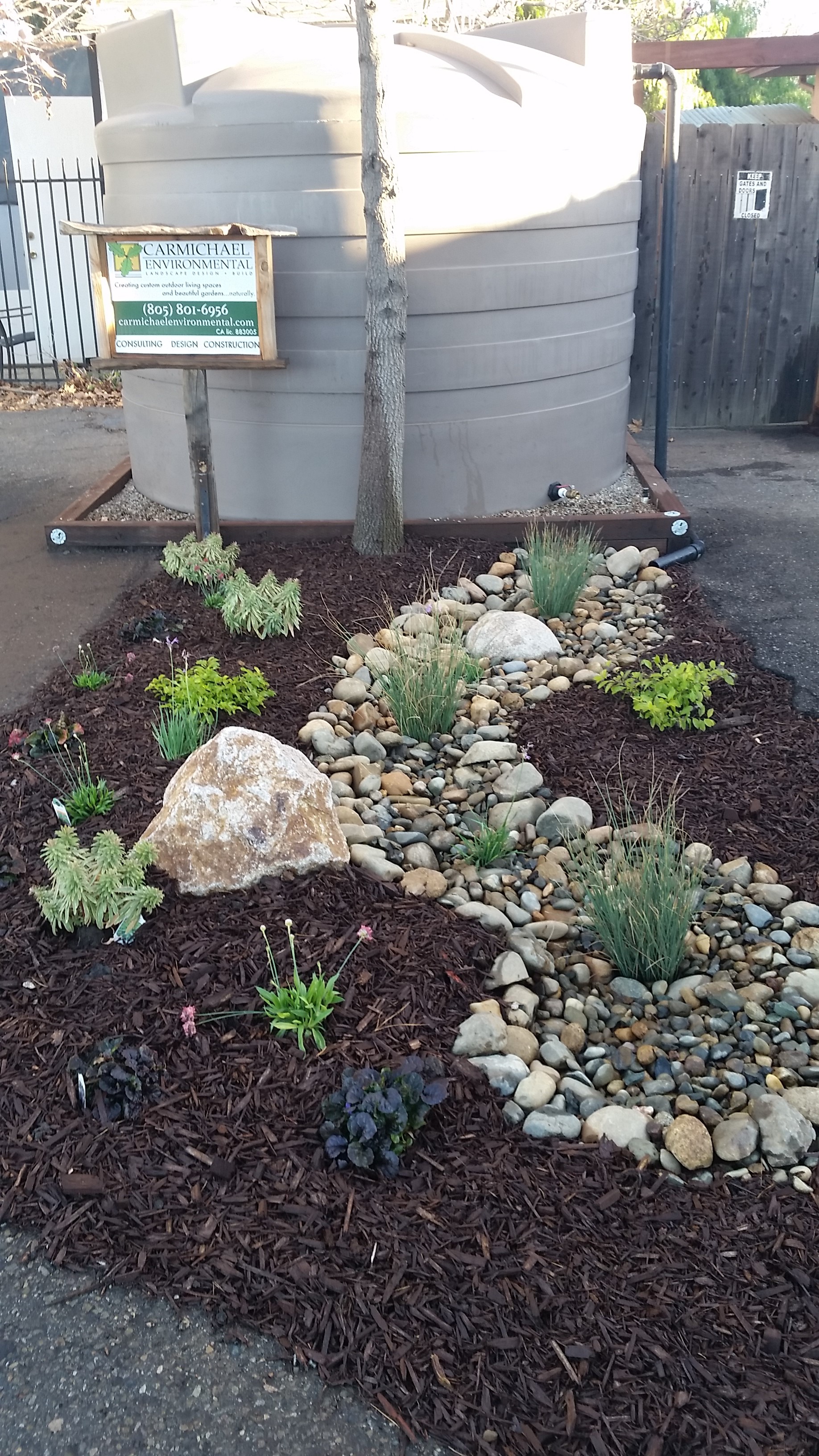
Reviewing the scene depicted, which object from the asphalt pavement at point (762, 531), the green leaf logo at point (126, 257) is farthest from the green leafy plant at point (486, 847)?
the green leaf logo at point (126, 257)

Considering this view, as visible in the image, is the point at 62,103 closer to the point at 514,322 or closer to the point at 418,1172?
the point at 514,322

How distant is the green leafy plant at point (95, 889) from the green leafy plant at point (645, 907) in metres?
1.19

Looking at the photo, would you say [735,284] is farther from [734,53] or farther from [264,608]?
[264,608]

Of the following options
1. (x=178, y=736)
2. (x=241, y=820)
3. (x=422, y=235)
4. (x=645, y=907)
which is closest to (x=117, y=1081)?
(x=241, y=820)

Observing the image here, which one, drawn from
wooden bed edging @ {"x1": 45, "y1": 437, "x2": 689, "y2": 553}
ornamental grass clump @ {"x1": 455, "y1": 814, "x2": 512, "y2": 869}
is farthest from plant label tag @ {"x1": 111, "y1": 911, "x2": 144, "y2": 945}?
wooden bed edging @ {"x1": 45, "y1": 437, "x2": 689, "y2": 553}

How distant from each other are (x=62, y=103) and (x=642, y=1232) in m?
14.0

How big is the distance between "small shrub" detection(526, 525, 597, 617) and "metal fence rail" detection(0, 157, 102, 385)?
862 centimetres

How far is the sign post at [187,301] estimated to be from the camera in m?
5.61

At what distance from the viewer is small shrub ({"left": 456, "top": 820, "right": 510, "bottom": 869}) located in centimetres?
353

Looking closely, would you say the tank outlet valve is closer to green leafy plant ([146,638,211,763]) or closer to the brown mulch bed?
green leafy plant ([146,638,211,763])

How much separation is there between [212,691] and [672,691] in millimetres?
1729

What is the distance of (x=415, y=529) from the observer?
6.30 m

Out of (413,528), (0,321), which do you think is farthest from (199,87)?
(0,321)

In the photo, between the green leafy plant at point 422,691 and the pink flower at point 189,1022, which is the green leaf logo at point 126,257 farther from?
the pink flower at point 189,1022
